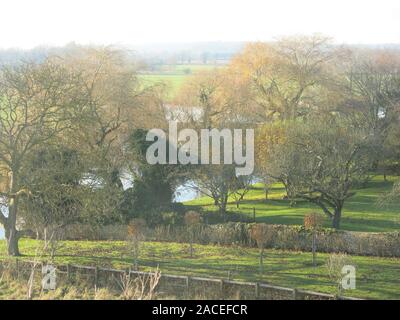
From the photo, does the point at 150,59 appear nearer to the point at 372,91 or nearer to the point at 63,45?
the point at 63,45

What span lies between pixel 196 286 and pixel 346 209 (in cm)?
1550

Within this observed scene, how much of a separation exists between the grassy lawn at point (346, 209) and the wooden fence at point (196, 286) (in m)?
11.0

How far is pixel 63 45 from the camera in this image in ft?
181

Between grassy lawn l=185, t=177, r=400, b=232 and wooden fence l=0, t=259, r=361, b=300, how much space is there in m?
11.0

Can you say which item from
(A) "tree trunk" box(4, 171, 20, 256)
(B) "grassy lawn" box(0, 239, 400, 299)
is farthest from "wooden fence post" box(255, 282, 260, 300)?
(A) "tree trunk" box(4, 171, 20, 256)

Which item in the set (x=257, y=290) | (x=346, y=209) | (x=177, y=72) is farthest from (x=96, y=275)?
(x=177, y=72)

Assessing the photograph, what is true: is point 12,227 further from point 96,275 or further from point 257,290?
point 257,290

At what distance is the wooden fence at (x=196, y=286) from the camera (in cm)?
1735

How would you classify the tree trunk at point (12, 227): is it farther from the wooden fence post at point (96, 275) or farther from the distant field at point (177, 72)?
the distant field at point (177, 72)

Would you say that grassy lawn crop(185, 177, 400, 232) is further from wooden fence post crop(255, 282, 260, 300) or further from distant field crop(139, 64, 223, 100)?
distant field crop(139, 64, 223, 100)

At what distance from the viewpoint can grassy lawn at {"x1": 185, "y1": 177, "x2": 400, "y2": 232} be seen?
94.4 feet

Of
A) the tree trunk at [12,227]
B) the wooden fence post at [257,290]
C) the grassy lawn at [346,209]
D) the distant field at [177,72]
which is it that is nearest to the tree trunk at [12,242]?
the tree trunk at [12,227]

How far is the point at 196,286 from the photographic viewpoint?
61.4 feet

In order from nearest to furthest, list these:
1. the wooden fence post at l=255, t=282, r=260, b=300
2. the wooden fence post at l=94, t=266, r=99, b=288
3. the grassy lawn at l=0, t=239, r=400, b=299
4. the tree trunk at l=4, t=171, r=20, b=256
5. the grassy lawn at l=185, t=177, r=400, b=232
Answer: the wooden fence post at l=255, t=282, r=260, b=300 → the grassy lawn at l=0, t=239, r=400, b=299 → the wooden fence post at l=94, t=266, r=99, b=288 → the tree trunk at l=4, t=171, r=20, b=256 → the grassy lawn at l=185, t=177, r=400, b=232
